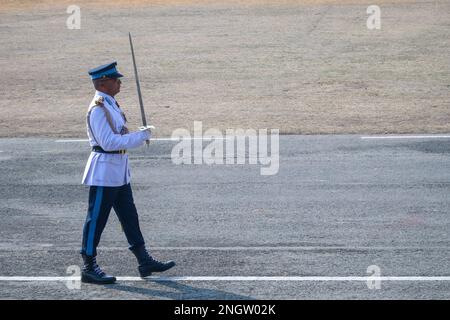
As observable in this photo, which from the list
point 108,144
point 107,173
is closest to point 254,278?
point 107,173

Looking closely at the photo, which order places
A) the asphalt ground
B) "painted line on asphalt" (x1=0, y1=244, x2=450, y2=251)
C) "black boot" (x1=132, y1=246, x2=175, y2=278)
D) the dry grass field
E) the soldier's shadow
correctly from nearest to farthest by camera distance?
the soldier's shadow < the asphalt ground < "black boot" (x1=132, y1=246, x2=175, y2=278) < "painted line on asphalt" (x1=0, y1=244, x2=450, y2=251) < the dry grass field

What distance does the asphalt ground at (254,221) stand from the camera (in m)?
7.72

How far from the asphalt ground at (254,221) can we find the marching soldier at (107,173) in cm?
18

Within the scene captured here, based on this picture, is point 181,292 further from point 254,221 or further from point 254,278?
point 254,221

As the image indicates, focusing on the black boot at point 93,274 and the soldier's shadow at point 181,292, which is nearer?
the soldier's shadow at point 181,292

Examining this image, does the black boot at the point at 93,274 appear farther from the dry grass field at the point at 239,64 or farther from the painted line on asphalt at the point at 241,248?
the dry grass field at the point at 239,64

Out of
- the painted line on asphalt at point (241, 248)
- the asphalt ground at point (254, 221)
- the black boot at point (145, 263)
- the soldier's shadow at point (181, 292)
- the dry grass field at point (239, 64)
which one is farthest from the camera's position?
the dry grass field at point (239, 64)

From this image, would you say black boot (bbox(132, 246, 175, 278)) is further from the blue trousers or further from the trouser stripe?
the trouser stripe

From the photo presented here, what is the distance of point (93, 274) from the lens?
7777mm

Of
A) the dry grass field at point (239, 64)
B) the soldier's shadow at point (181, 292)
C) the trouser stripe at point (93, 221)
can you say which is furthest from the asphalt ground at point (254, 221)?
the dry grass field at point (239, 64)

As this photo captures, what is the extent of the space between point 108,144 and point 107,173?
0.83 feet

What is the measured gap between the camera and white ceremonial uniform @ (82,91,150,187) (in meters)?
7.75

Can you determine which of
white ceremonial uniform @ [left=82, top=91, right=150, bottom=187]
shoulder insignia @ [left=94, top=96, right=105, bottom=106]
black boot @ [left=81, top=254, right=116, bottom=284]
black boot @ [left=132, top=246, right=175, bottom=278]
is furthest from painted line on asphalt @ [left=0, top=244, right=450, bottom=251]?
shoulder insignia @ [left=94, top=96, right=105, bottom=106]

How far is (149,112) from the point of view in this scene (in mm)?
16344
